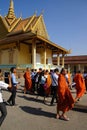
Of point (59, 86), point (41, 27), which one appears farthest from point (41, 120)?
point (41, 27)

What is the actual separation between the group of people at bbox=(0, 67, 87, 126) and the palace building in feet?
39.5

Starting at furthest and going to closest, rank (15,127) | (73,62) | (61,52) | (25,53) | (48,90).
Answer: (73,62) → (61,52) → (25,53) → (48,90) → (15,127)

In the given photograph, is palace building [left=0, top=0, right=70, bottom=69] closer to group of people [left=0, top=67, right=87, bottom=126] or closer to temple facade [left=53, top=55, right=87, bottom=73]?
temple facade [left=53, top=55, right=87, bottom=73]

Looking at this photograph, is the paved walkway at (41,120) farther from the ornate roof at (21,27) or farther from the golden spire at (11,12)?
the golden spire at (11,12)

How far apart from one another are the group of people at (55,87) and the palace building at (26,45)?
1204cm

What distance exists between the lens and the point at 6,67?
3020cm

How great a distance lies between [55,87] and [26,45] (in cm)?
2032

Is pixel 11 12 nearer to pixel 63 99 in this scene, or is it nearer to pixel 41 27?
pixel 41 27

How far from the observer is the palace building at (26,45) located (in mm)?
27706

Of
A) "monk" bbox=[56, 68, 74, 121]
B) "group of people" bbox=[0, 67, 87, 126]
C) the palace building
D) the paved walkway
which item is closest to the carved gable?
the palace building

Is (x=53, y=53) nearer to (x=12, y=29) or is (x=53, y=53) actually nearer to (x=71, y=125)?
(x=12, y=29)

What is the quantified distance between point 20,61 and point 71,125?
23868mm

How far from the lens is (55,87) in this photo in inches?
409

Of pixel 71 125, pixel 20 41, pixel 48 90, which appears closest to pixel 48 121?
pixel 71 125
